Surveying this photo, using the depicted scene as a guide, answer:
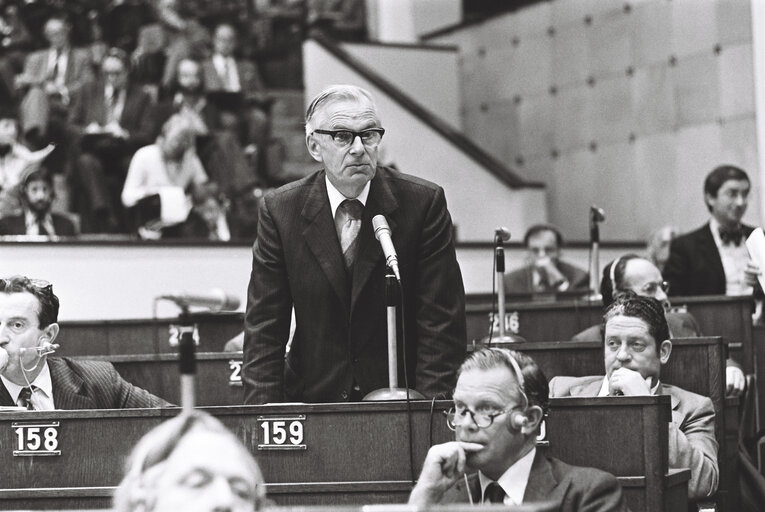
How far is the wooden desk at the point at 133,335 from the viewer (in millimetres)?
6289

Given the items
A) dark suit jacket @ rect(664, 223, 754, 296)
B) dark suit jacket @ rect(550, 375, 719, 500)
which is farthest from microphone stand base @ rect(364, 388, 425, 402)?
dark suit jacket @ rect(664, 223, 754, 296)

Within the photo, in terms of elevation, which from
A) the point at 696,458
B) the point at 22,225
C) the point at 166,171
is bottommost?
the point at 696,458

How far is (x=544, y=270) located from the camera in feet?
26.8

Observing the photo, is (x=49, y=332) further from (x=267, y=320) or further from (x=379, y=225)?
(x=379, y=225)

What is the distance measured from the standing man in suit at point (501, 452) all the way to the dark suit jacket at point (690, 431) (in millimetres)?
500

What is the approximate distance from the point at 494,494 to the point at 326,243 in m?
1.06

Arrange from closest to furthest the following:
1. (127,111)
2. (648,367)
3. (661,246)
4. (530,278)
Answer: (648,367), (661,246), (530,278), (127,111)

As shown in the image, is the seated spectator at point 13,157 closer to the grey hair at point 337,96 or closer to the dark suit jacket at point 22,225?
the dark suit jacket at point 22,225

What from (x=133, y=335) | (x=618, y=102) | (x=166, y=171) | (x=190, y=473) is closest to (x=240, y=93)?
(x=166, y=171)

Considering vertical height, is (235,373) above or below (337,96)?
below

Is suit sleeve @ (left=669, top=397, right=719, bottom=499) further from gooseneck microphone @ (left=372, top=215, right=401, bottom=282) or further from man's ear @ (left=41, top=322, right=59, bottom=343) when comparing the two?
man's ear @ (left=41, top=322, right=59, bottom=343)

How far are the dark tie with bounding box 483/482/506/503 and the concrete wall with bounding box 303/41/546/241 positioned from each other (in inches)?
312

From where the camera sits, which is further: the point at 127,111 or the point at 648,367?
the point at 127,111

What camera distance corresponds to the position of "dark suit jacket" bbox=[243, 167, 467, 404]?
385cm
